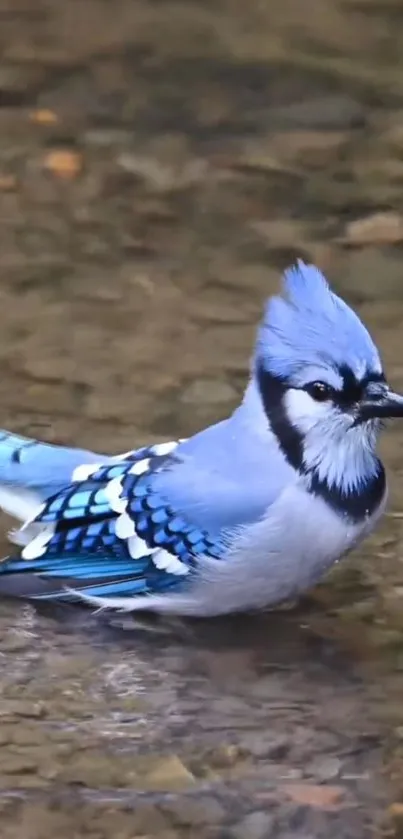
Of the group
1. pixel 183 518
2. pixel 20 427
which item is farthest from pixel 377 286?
pixel 183 518

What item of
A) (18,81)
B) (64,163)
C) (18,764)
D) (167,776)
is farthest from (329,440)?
(18,81)

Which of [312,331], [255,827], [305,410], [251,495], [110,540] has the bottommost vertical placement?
[255,827]

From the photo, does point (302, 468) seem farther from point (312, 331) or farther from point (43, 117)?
point (43, 117)

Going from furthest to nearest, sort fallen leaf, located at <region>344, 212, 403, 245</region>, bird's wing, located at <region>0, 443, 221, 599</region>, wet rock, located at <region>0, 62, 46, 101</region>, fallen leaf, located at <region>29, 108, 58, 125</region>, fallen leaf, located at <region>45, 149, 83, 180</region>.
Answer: wet rock, located at <region>0, 62, 46, 101</region>, fallen leaf, located at <region>29, 108, 58, 125</region>, fallen leaf, located at <region>45, 149, 83, 180</region>, fallen leaf, located at <region>344, 212, 403, 245</region>, bird's wing, located at <region>0, 443, 221, 599</region>

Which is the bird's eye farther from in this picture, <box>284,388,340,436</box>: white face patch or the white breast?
the white breast

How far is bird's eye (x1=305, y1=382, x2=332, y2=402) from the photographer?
1953 mm

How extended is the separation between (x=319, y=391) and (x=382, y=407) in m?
0.08

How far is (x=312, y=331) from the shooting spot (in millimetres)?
1933

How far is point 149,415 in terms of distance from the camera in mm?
2691

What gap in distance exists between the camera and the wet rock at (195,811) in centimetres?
183

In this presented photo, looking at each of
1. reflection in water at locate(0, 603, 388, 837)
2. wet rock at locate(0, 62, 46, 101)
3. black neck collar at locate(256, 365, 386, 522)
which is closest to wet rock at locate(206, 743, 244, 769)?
reflection in water at locate(0, 603, 388, 837)

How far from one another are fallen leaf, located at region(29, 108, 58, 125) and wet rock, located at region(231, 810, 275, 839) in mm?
2336

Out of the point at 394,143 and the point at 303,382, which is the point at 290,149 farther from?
the point at 303,382

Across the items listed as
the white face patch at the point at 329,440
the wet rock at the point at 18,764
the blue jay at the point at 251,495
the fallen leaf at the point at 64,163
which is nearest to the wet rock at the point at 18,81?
the fallen leaf at the point at 64,163
